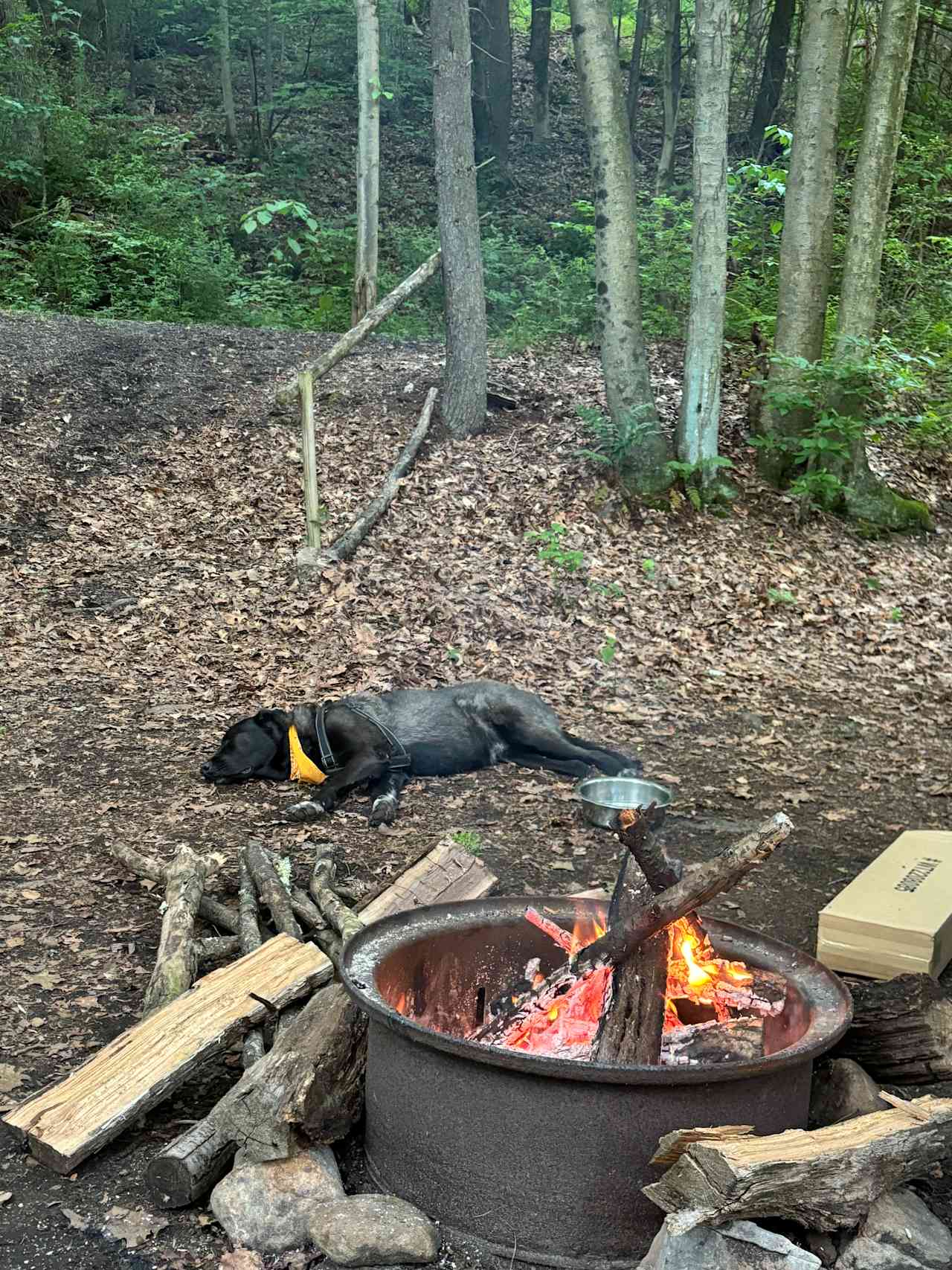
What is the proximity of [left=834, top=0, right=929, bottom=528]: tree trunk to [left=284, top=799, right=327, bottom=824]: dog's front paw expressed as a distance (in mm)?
6796

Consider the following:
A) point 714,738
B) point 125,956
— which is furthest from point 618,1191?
point 714,738

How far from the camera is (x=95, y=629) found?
8.73 m

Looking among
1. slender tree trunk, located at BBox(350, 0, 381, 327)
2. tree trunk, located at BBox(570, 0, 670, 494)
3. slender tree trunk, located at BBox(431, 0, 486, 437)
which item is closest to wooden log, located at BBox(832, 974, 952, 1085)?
tree trunk, located at BBox(570, 0, 670, 494)

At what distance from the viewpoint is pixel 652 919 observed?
10.2 feet

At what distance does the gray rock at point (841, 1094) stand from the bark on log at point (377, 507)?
6.46 m

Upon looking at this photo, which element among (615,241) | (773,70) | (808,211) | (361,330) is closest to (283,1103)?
(361,330)

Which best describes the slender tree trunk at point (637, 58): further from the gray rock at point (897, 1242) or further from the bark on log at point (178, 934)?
the gray rock at point (897, 1242)

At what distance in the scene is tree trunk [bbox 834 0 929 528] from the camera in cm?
1048

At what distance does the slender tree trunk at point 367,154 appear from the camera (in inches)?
552

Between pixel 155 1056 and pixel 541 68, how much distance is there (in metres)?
24.9

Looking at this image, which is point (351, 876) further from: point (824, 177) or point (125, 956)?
point (824, 177)

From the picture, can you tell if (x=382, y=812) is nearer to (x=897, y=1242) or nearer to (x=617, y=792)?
(x=617, y=792)

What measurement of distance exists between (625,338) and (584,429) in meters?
1.18

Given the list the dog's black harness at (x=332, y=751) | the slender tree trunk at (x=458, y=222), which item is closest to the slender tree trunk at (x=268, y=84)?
the slender tree trunk at (x=458, y=222)
